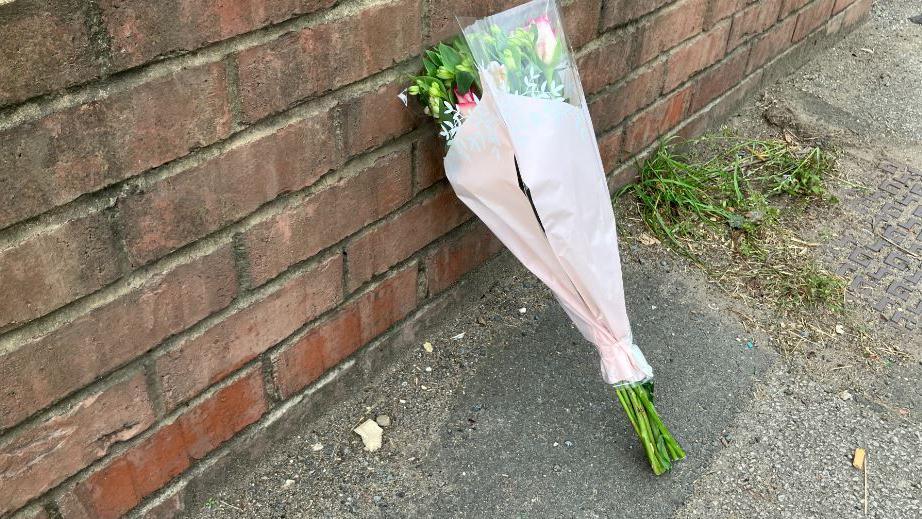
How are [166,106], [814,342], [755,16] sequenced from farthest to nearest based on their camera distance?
[755,16] → [814,342] → [166,106]

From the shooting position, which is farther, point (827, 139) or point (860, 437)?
point (827, 139)

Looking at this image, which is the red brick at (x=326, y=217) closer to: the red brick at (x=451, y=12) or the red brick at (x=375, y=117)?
the red brick at (x=375, y=117)

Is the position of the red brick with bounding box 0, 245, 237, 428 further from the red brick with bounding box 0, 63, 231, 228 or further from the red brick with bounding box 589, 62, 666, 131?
the red brick with bounding box 589, 62, 666, 131

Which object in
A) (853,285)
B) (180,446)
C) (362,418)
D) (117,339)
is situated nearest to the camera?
(117,339)

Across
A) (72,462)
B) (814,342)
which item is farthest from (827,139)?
(72,462)

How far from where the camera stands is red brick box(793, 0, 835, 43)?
3854 mm

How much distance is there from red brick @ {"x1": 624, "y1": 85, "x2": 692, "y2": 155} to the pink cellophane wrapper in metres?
0.98

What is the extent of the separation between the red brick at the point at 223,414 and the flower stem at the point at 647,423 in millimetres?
911

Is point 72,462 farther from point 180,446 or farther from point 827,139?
point 827,139

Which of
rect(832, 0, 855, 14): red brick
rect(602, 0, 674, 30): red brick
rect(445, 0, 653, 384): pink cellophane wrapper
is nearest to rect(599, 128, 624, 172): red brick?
rect(602, 0, 674, 30): red brick

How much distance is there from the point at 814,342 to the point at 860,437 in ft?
1.24

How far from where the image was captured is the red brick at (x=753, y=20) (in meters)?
3.26

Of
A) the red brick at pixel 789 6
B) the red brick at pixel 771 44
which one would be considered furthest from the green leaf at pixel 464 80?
the red brick at pixel 789 6

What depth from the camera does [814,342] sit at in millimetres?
2525
